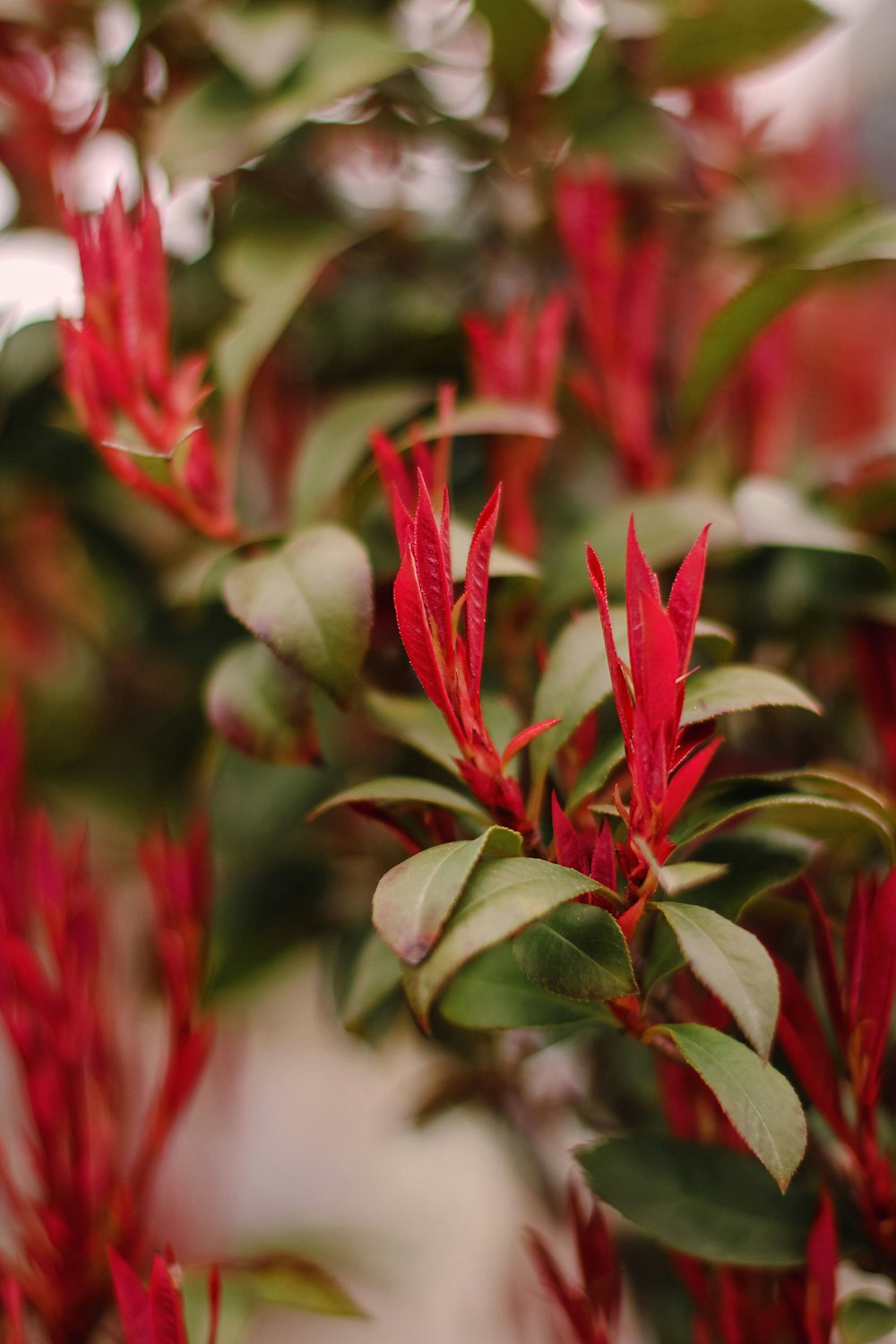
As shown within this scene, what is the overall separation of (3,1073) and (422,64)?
931 millimetres

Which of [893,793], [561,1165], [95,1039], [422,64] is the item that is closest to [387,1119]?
[561,1165]

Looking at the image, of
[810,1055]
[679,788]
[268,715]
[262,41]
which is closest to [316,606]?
[268,715]

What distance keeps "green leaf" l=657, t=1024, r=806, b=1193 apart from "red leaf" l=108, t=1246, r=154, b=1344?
246 millimetres

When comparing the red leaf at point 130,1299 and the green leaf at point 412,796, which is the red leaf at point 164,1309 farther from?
the green leaf at point 412,796

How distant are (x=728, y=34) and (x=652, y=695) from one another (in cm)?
54

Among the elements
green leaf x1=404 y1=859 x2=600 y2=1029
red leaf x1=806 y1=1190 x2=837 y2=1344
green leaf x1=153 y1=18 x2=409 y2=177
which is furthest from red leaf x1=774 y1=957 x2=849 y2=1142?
green leaf x1=153 y1=18 x2=409 y2=177

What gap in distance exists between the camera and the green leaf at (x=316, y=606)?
0.37 meters

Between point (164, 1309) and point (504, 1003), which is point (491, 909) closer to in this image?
point (504, 1003)

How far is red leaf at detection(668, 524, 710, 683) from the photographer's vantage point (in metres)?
0.30

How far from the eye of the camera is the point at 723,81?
2.25ft

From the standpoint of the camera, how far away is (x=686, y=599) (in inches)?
12.1

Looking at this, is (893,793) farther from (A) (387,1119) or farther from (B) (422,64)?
(A) (387,1119)

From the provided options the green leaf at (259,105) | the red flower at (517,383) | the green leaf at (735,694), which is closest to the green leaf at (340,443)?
the red flower at (517,383)

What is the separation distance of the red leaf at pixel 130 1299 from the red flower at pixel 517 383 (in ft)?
1.31
